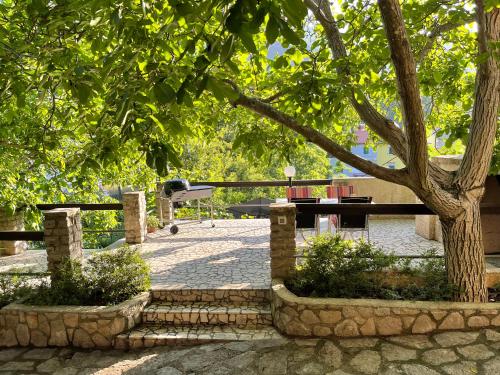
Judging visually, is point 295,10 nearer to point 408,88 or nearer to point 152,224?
point 408,88

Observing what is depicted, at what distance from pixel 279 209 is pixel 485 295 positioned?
2.29 meters

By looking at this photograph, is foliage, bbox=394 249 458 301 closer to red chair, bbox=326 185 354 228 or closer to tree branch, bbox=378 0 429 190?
tree branch, bbox=378 0 429 190

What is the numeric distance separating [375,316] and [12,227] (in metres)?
6.50

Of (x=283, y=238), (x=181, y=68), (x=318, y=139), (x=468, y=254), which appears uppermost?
(x=181, y=68)

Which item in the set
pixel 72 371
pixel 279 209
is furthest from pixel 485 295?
pixel 72 371

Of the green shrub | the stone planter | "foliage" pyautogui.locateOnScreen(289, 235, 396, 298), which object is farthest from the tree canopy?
the stone planter

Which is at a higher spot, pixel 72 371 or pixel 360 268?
pixel 360 268

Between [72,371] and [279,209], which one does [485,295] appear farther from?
[72,371]

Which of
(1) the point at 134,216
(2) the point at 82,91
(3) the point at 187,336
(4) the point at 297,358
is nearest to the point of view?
(2) the point at 82,91

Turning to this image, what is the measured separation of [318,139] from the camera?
3777 mm

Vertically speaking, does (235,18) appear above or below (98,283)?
above

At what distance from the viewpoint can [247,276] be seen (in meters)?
5.21

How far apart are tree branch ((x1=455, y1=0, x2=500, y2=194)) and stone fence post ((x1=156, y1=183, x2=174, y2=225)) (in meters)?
6.12

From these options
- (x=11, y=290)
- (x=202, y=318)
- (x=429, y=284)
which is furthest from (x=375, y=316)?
(x=11, y=290)
